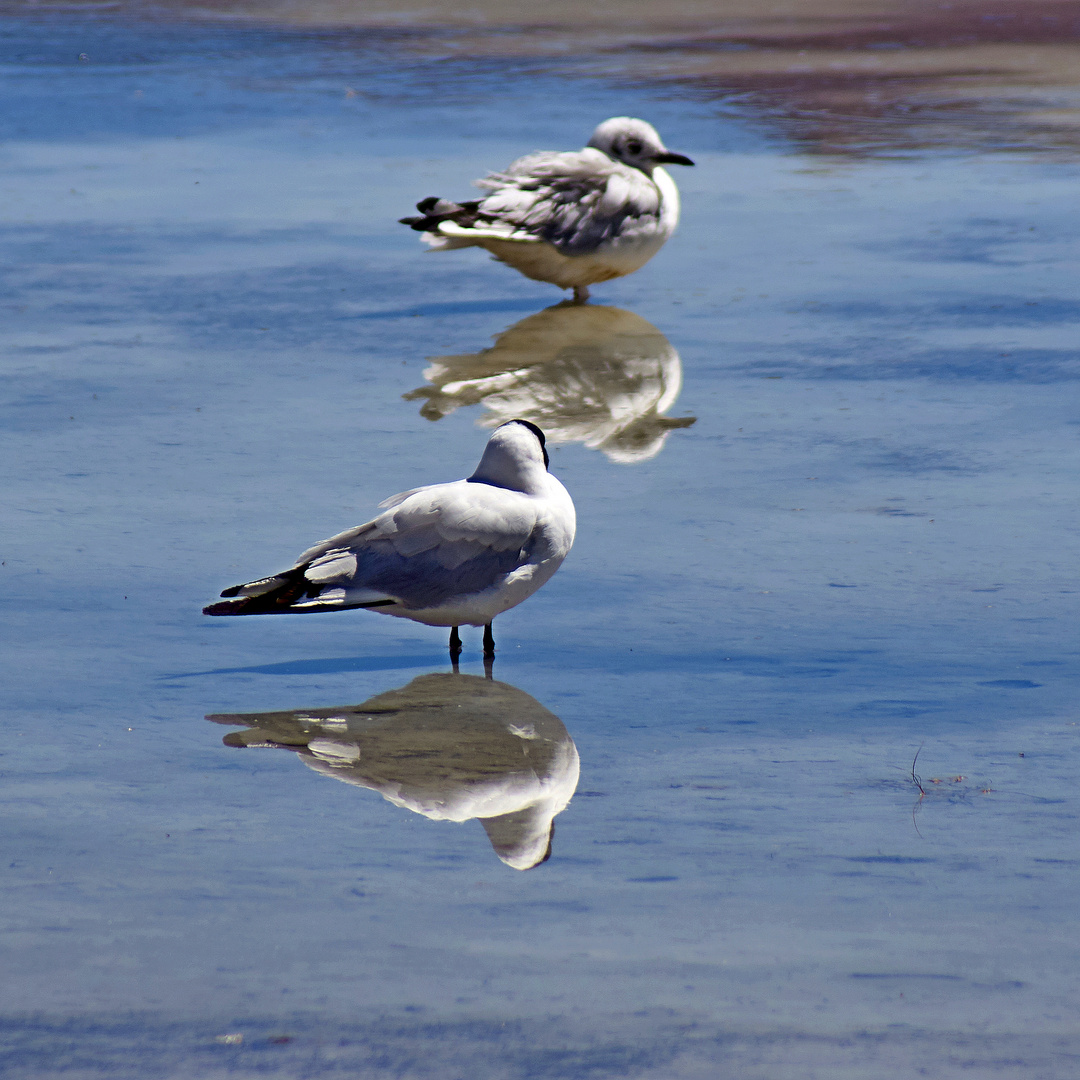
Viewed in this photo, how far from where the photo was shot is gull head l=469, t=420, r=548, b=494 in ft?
17.4

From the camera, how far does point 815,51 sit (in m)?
18.4

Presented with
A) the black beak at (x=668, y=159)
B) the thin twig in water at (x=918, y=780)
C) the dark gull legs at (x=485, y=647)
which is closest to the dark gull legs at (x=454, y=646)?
the dark gull legs at (x=485, y=647)

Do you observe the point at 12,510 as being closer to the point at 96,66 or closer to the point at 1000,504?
the point at 1000,504

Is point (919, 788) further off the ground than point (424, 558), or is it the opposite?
point (424, 558)

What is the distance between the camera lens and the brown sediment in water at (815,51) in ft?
47.9

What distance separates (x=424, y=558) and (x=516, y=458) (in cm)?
43

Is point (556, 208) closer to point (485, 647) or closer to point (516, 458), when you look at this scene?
point (516, 458)

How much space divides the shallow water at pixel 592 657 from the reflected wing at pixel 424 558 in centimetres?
25

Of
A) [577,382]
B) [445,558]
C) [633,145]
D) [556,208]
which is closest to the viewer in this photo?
[445,558]

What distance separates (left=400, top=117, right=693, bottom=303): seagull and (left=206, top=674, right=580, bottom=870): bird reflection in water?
5001 millimetres

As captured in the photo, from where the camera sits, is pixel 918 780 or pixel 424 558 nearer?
pixel 918 780

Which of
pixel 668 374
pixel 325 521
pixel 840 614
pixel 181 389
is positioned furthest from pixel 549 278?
pixel 840 614

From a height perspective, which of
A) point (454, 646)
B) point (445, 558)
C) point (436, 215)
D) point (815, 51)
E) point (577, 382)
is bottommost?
point (815, 51)

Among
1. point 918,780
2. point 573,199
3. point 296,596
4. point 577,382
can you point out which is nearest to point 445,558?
point 296,596
